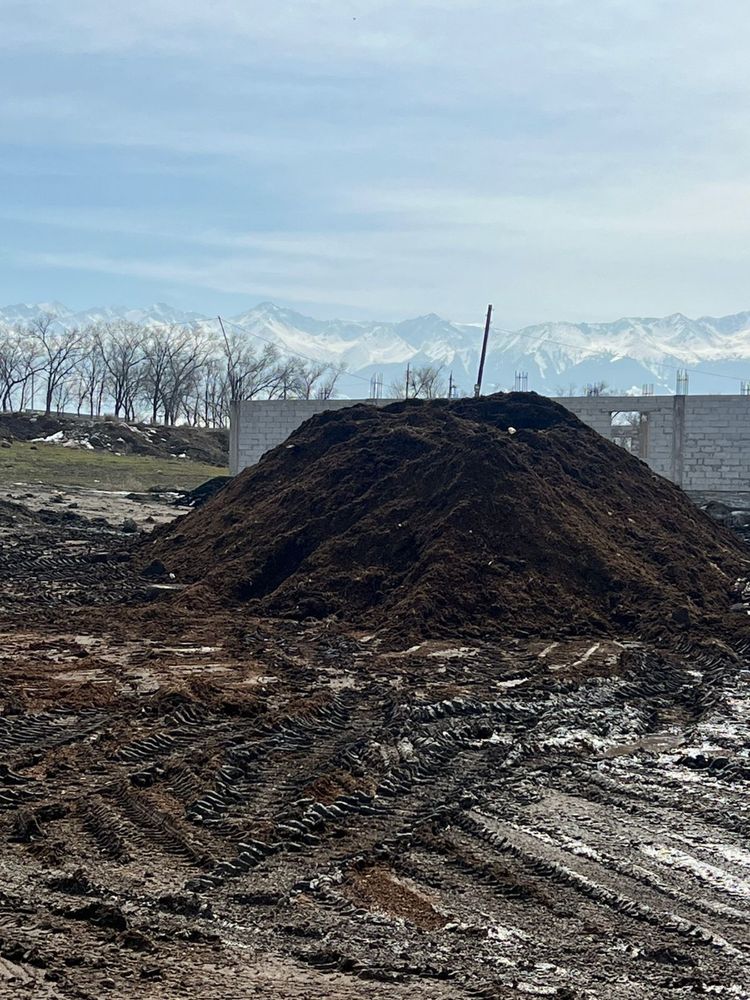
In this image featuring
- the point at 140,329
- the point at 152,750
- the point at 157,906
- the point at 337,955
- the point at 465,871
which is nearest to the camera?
the point at 337,955

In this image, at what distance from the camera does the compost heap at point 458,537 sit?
1433 cm

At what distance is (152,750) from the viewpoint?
8.11 m

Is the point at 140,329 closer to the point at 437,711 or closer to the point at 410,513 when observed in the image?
the point at 410,513

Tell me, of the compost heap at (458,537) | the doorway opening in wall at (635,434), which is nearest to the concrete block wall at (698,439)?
the doorway opening in wall at (635,434)

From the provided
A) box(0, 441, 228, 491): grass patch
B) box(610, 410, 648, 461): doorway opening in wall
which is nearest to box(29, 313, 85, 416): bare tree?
box(0, 441, 228, 491): grass patch

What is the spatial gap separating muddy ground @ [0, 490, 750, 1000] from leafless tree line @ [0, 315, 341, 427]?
2924 inches

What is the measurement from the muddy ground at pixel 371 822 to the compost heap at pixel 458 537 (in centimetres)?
172

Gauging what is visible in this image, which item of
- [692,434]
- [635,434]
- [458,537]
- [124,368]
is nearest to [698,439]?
[692,434]

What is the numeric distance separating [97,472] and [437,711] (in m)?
35.2

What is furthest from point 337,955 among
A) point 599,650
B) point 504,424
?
point 504,424

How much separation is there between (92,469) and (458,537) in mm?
30739

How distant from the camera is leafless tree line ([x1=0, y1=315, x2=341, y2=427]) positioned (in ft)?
288

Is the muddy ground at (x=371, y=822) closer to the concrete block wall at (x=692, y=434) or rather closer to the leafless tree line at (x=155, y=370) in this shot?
the concrete block wall at (x=692, y=434)

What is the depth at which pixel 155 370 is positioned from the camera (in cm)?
9375
